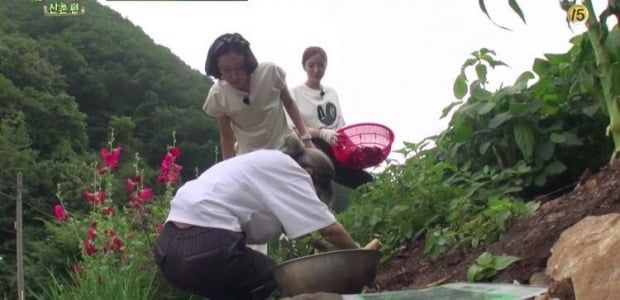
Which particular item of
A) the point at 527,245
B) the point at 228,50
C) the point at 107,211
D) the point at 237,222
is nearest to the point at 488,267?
the point at 527,245

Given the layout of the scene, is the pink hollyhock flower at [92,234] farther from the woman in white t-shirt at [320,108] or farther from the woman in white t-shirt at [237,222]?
the woman in white t-shirt at [237,222]

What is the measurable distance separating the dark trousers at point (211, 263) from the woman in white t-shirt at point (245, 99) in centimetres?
135

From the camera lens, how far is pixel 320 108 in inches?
238

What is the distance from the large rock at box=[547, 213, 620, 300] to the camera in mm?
2992

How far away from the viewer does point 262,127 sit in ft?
17.4

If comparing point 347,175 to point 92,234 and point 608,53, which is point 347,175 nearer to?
point 92,234

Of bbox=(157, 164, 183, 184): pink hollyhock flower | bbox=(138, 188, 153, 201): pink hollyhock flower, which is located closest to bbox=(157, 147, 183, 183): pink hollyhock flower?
bbox=(157, 164, 183, 184): pink hollyhock flower

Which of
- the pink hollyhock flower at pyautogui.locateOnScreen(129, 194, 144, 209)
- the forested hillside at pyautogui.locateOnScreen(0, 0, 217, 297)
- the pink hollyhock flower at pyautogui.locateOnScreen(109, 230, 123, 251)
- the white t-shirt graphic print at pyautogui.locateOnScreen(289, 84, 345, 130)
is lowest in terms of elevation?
the forested hillside at pyautogui.locateOnScreen(0, 0, 217, 297)

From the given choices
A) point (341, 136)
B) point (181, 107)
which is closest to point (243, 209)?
point (341, 136)

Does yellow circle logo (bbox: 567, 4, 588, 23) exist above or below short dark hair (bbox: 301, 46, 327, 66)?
above

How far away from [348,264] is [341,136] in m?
2.07

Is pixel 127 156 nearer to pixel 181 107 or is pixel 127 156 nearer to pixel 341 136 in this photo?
pixel 181 107

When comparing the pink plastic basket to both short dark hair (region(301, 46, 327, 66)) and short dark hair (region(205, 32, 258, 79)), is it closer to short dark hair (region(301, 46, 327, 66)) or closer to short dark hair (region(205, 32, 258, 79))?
short dark hair (region(301, 46, 327, 66))

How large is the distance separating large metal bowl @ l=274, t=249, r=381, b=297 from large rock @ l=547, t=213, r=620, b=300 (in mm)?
682
